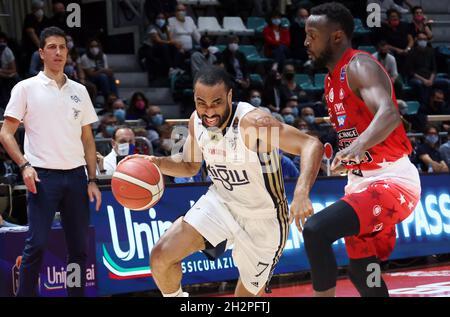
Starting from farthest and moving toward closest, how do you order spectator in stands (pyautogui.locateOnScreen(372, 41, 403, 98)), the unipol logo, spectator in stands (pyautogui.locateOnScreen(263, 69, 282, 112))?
spectator in stands (pyautogui.locateOnScreen(372, 41, 403, 98))
spectator in stands (pyautogui.locateOnScreen(263, 69, 282, 112))
the unipol logo

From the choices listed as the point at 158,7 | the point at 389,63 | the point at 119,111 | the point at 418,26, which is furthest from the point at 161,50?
the point at 418,26

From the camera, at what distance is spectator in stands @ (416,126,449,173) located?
12.7 m

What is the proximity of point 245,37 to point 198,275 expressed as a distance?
907 centimetres

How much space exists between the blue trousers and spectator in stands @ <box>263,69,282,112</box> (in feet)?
26.0

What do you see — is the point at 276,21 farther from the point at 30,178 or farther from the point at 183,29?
the point at 30,178

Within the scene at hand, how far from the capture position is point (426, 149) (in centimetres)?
1309

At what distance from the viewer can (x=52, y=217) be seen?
6.58 meters

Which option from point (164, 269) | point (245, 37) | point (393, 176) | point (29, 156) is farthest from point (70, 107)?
point (245, 37)

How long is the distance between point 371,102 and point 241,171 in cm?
110

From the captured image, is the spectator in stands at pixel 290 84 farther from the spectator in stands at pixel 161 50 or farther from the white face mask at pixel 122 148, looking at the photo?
the white face mask at pixel 122 148

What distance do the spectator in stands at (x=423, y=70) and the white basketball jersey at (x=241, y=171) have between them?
11.6 metres

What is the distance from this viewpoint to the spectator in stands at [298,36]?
1675 centimetres

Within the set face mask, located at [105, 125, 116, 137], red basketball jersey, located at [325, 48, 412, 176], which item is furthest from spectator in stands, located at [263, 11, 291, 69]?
red basketball jersey, located at [325, 48, 412, 176]

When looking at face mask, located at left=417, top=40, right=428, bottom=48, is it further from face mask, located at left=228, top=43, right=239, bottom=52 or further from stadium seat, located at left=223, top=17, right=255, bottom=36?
face mask, located at left=228, top=43, right=239, bottom=52
